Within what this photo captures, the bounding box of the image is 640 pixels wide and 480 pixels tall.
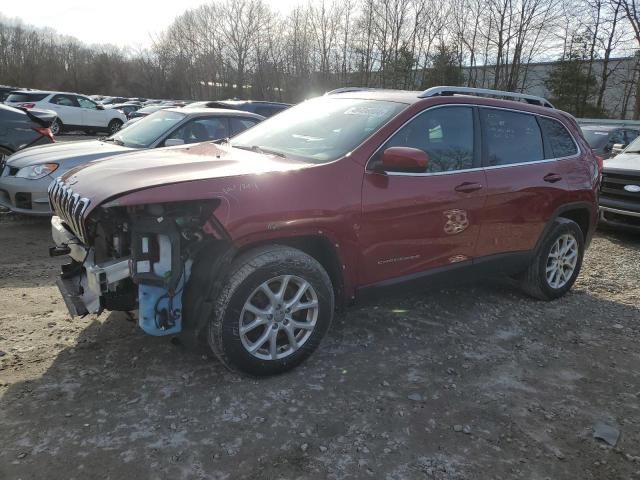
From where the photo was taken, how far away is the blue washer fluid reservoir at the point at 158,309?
287 centimetres

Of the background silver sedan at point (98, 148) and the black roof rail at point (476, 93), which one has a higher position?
the black roof rail at point (476, 93)

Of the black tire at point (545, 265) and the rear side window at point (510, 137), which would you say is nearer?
the rear side window at point (510, 137)

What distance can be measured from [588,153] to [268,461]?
4271 mm

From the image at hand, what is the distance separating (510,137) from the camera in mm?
4289

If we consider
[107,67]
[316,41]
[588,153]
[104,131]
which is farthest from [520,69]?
[107,67]

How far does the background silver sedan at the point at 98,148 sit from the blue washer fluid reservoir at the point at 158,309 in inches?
148

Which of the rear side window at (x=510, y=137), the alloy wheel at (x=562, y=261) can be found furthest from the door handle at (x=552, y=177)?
the alloy wheel at (x=562, y=261)

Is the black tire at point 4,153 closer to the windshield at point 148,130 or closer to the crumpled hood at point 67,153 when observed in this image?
the crumpled hood at point 67,153

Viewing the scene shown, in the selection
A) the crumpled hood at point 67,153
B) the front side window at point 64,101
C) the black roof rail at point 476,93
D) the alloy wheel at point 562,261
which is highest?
the black roof rail at point 476,93

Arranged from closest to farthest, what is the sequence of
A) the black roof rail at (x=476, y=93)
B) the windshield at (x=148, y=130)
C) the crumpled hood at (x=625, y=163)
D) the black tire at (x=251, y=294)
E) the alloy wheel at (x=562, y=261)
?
1. the black tire at (x=251, y=294)
2. the black roof rail at (x=476, y=93)
3. the alloy wheel at (x=562, y=261)
4. the windshield at (x=148, y=130)
5. the crumpled hood at (x=625, y=163)

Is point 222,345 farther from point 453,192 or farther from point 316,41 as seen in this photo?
point 316,41

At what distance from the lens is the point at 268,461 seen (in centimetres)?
250

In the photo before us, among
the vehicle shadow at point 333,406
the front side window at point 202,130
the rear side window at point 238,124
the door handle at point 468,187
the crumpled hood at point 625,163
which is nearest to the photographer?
the vehicle shadow at point 333,406

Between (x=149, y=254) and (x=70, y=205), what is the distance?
691 mm
